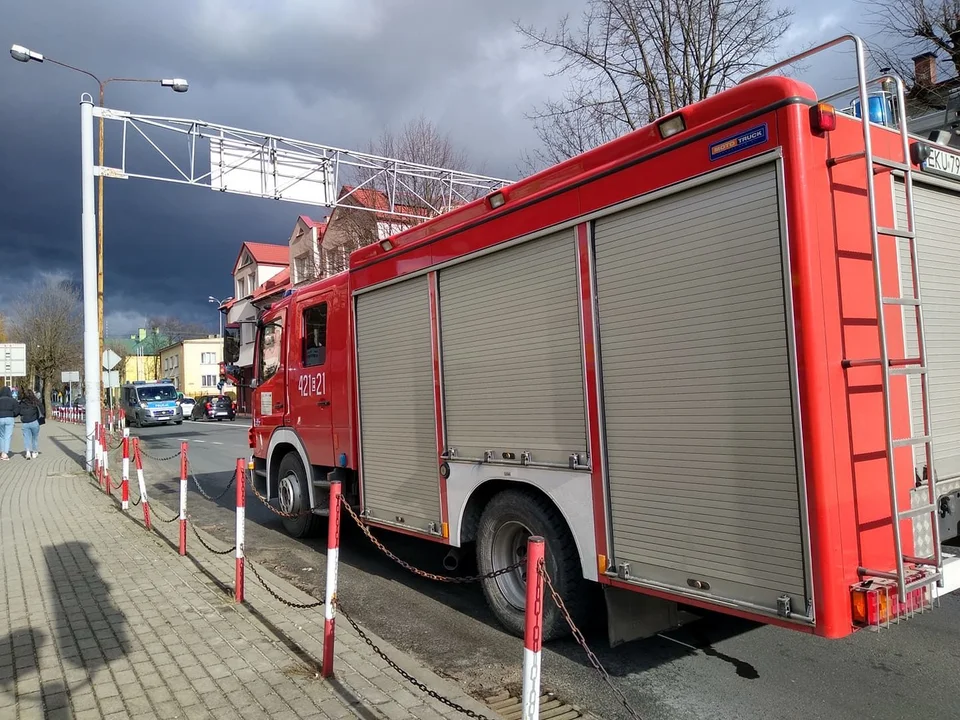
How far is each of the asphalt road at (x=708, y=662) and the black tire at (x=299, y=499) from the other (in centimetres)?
178

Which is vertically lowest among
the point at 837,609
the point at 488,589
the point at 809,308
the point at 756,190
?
the point at 488,589

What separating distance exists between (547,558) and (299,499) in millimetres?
4293

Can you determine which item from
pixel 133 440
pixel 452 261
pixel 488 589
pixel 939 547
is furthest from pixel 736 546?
pixel 133 440

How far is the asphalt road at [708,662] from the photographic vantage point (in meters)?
3.73

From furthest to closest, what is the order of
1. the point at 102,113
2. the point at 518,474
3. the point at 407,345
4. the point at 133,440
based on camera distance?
the point at 102,113 < the point at 133,440 < the point at 407,345 < the point at 518,474

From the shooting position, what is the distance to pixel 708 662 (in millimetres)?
4332

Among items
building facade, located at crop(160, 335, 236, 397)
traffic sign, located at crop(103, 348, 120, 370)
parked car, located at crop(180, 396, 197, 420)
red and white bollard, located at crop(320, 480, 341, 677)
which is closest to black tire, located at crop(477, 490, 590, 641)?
red and white bollard, located at crop(320, 480, 341, 677)

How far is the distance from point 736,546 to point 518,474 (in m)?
1.64

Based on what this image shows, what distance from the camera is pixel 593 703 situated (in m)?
3.87

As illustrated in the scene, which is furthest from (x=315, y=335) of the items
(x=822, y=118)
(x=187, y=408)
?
(x=187, y=408)

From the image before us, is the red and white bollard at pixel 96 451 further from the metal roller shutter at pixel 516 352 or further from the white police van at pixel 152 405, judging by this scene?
the white police van at pixel 152 405

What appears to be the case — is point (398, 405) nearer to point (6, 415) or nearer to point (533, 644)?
point (533, 644)

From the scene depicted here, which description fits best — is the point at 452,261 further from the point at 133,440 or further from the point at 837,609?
the point at 133,440

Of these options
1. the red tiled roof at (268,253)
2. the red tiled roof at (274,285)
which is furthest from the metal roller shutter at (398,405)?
the red tiled roof at (268,253)
